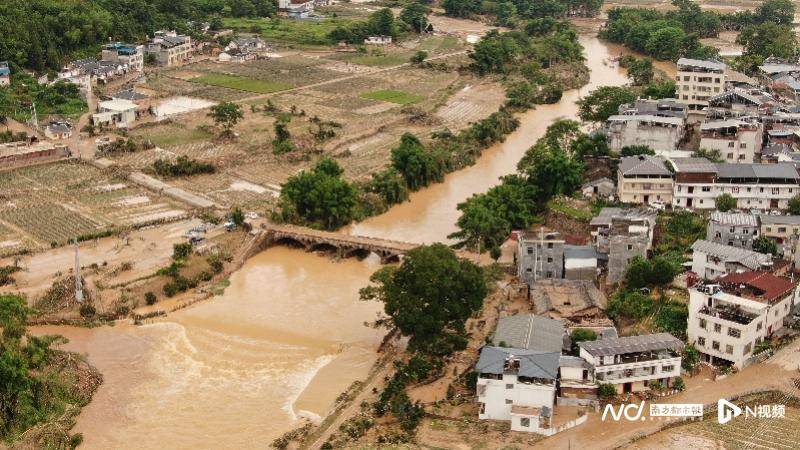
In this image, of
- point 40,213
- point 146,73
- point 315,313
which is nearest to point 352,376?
point 315,313

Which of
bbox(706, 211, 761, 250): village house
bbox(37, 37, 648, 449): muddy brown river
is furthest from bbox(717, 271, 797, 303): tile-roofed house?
bbox(37, 37, 648, 449): muddy brown river

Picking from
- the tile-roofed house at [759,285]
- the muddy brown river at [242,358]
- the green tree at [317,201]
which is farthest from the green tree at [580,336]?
the green tree at [317,201]

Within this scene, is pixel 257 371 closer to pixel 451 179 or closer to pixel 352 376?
pixel 352 376

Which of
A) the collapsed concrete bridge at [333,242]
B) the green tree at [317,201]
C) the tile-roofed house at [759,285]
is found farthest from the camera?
the green tree at [317,201]

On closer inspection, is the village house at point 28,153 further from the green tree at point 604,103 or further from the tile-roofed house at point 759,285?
the tile-roofed house at point 759,285

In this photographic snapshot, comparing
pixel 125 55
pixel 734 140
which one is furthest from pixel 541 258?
pixel 125 55

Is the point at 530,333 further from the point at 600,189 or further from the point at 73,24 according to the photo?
the point at 73,24
